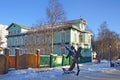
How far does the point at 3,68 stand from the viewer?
23703mm

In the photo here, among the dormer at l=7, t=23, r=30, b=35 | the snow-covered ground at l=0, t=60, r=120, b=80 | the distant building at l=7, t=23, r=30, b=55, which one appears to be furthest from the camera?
the dormer at l=7, t=23, r=30, b=35

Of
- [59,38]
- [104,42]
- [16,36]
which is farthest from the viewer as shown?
[104,42]

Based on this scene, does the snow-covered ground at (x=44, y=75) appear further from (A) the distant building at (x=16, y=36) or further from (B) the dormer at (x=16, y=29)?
(B) the dormer at (x=16, y=29)

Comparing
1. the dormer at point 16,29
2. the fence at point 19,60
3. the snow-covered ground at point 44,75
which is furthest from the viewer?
the dormer at point 16,29

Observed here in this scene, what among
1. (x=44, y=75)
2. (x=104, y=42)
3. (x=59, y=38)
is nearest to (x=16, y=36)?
(x=59, y=38)

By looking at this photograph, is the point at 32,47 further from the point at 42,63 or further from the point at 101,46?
the point at 101,46

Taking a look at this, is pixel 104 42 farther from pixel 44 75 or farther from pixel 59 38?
pixel 44 75

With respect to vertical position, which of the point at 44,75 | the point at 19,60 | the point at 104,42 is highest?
the point at 104,42

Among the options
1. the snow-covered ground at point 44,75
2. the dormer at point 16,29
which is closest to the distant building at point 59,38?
the dormer at point 16,29

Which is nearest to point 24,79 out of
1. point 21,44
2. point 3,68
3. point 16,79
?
point 16,79

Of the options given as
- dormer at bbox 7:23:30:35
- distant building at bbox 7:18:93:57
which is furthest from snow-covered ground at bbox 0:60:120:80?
dormer at bbox 7:23:30:35

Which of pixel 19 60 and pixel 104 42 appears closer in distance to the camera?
pixel 19 60

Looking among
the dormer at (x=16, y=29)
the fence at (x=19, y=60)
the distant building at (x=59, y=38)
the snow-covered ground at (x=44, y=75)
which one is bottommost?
the snow-covered ground at (x=44, y=75)

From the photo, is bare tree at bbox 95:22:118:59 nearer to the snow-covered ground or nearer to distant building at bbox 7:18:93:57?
distant building at bbox 7:18:93:57
